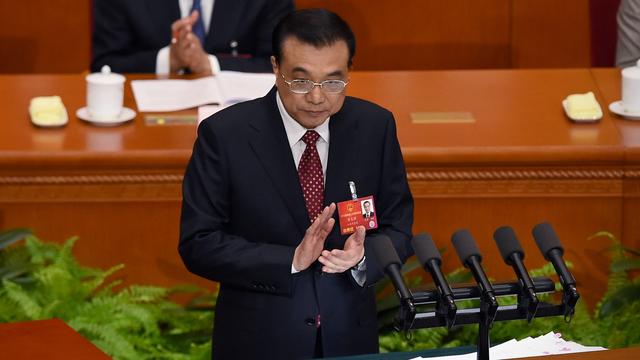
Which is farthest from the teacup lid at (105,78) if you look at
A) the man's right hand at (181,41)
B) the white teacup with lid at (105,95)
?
the man's right hand at (181,41)

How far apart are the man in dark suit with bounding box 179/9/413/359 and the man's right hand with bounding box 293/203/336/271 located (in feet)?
0.07

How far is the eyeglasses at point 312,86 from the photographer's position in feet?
9.66

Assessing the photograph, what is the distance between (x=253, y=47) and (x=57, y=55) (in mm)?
1609

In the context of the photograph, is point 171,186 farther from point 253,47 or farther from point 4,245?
point 253,47

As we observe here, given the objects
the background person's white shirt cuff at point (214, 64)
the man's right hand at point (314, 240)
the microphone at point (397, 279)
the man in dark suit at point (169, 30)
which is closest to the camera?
the microphone at point (397, 279)

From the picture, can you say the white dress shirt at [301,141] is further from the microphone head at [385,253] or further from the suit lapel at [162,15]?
the suit lapel at [162,15]

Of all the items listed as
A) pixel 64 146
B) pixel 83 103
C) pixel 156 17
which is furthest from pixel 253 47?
pixel 64 146

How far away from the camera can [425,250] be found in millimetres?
2375

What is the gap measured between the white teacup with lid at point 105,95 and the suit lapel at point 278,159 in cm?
141

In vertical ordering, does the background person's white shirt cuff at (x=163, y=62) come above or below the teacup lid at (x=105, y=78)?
below

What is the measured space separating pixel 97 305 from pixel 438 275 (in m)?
1.96

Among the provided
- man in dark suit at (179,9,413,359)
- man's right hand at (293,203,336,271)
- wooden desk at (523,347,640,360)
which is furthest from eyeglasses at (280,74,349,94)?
wooden desk at (523,347,640,360)

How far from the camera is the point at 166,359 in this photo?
13.3 ft

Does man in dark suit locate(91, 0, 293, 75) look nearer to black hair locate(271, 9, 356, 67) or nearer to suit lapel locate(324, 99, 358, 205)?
suit lapel locate(324, 99, 358, 205)
